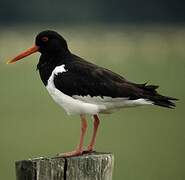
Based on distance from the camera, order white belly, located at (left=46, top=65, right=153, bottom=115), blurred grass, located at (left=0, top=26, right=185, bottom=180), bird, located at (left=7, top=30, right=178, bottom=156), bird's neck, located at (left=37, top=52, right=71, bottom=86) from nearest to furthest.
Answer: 1. bird, located at (left=7, top=30, right=178, bottom=156)
2. white belly, located at (left=46, top=65, right=153, bottom=115)
3. bird's neck, located at (left=37, top=52, right=71, bottom=86)
4. blurred grass, located at (left=0, top=26, right=185, bottom=180)

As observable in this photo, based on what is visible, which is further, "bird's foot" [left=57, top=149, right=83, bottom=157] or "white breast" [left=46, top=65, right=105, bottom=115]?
"white breast" [left=46, top=65, right=105, bottom=115]

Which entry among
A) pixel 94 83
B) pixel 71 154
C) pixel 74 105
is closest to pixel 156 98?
pixel 94 83

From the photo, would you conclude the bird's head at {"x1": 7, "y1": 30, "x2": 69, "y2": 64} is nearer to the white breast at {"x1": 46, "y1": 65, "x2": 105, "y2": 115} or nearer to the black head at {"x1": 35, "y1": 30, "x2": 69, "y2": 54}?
the black head at {"x1": 35, "y1": 30, "x2": 69, "y2": 54}

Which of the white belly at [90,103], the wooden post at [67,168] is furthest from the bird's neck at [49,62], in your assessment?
the wooden post at [67,168]

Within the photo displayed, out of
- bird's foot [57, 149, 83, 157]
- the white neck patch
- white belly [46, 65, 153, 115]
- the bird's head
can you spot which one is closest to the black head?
the bird's head

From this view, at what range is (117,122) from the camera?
22.2 m

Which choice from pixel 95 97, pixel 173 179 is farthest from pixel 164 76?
pixel 95 97

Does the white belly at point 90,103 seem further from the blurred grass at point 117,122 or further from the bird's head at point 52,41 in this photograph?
the blurred grass at point 117,122

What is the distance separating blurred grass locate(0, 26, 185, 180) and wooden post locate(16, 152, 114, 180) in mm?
7158

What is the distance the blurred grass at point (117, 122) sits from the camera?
1691 centimetres

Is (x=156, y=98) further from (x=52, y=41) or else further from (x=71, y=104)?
(x=52, y=41)

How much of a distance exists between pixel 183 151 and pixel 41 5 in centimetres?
5681

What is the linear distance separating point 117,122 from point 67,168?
1447 cm

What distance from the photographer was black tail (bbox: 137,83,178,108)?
9.74m
